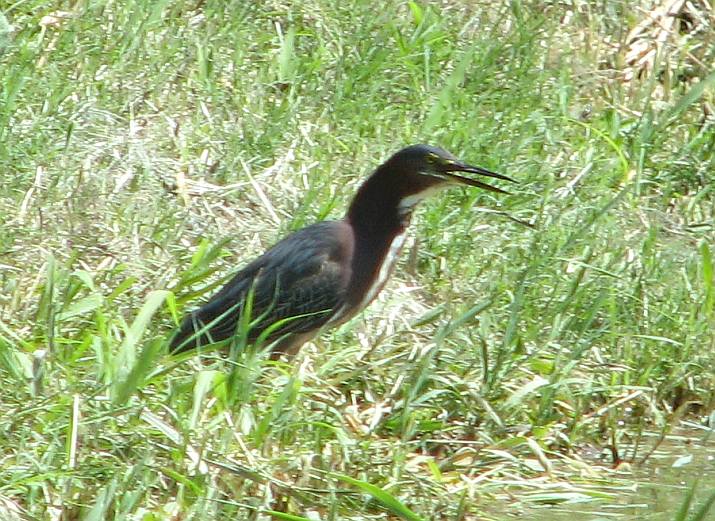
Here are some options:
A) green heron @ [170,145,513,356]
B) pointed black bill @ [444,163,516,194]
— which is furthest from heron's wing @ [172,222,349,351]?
pointed black bill @ [444,163,516,194]

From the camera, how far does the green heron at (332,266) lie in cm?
566

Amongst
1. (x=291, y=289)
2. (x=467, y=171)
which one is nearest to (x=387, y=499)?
(x=291, y=289)

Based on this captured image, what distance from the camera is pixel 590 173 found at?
22.9ft

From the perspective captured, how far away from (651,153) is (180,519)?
3622 millimetres

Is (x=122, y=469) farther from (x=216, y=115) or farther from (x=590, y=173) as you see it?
(x=590, y=173)

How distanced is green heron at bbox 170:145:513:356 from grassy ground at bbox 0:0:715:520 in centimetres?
13

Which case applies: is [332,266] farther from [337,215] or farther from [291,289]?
[337,215]

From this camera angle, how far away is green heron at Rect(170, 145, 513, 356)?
5656 mm

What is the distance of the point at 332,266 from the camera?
572cm

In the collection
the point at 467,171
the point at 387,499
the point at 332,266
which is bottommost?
the point at 387,499

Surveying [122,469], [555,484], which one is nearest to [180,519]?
[122,469]

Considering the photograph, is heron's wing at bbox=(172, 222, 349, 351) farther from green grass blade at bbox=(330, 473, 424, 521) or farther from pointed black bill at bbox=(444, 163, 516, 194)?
green grass blade at bbox=(330, 473, 424, 521)

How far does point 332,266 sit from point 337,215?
906 millimetres

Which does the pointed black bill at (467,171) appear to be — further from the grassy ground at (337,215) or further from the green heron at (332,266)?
the grassy ground at (337,215)
